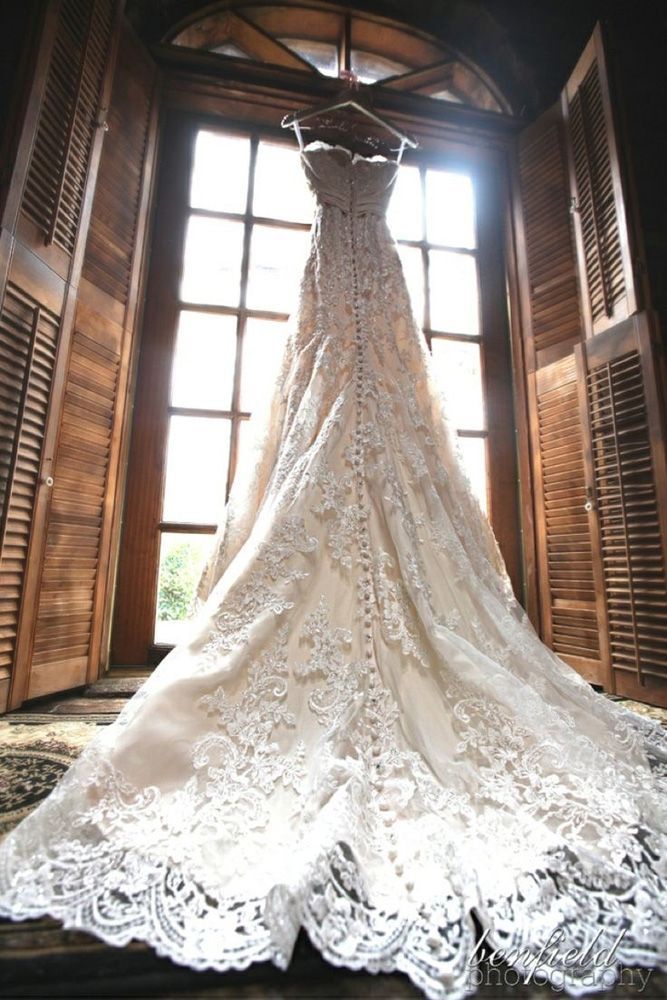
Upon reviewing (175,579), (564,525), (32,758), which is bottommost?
(32,758)

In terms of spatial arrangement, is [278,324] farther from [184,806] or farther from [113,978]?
[113,978]

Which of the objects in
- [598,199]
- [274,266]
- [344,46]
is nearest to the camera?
[598,199]

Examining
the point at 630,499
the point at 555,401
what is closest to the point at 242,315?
the point at 555,401

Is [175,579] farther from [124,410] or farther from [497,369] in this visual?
[497,369]

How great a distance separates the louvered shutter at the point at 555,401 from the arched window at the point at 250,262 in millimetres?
151

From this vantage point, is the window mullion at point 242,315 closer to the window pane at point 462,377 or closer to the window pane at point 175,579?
the window pane at point 175,579

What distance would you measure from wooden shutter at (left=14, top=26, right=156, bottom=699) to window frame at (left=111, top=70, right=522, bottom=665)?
0.40 ft

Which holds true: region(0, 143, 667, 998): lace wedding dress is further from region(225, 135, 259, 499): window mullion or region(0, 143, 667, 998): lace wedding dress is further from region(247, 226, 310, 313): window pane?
region(247, 226, 310, 313): window pane

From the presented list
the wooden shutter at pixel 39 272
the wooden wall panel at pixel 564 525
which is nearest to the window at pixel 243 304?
the wooden wall panel at pixel 564 525

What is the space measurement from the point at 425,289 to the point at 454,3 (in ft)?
4.83

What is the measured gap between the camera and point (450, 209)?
219 centimetres

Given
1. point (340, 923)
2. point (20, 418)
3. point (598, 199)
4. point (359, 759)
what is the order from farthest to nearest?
point (598, 199)
point (20, 418)
point (359, 759)
point (340, 923)

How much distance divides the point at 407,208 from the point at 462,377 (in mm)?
846

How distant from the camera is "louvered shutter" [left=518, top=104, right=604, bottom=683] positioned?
1665mm
